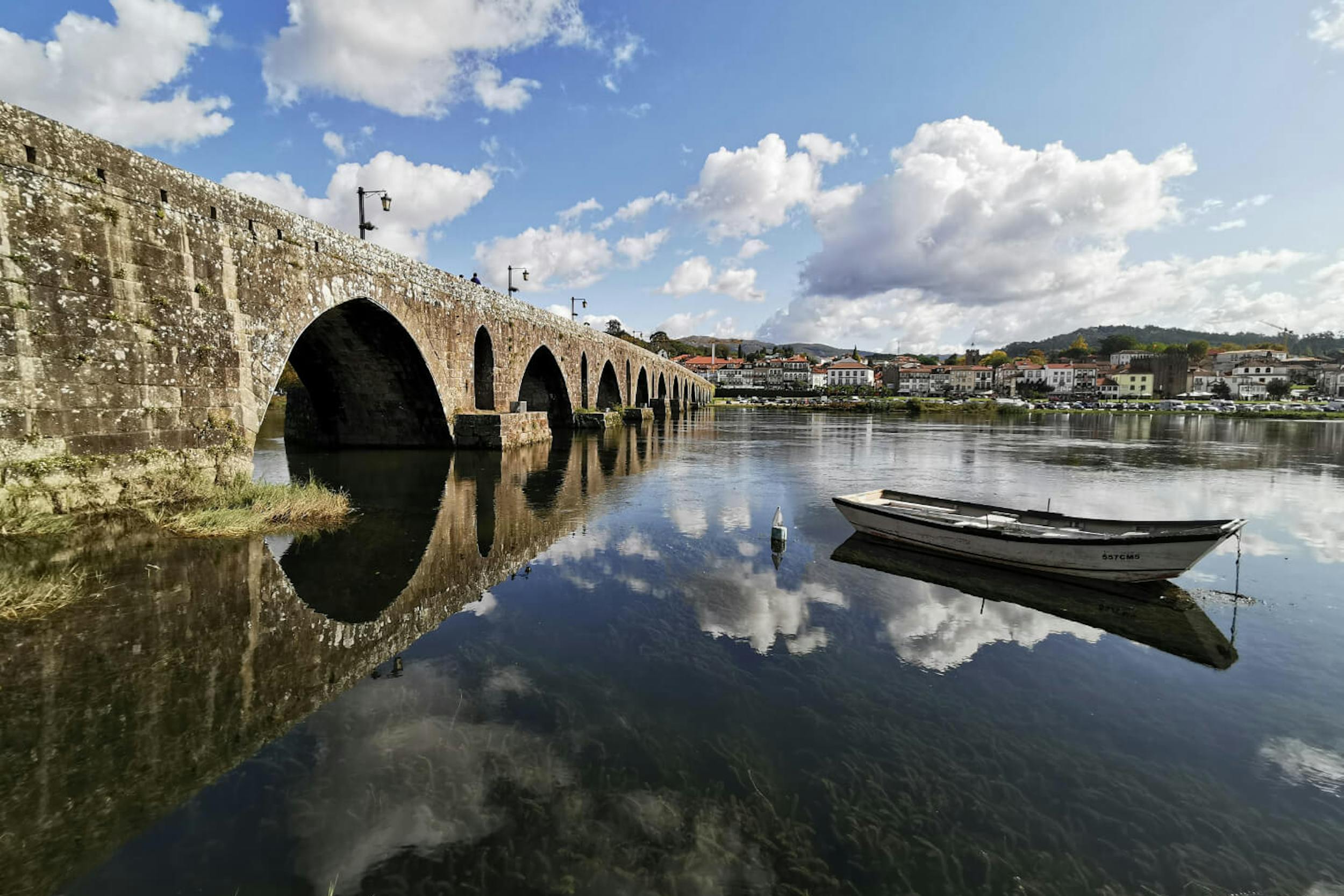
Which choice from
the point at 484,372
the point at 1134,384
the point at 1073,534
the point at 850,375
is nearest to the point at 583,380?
the point at 484,372

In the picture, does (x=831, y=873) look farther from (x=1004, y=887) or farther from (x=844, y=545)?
(x=844, y=545)

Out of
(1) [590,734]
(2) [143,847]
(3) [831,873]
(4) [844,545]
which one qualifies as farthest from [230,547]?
(4) [844,545]

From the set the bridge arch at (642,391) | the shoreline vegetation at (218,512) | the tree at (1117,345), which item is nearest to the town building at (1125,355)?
the tree at (1117,345)

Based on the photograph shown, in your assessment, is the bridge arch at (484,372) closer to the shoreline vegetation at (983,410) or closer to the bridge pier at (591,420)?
the bridge pier at (591,420)

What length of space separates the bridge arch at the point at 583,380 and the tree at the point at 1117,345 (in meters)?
209

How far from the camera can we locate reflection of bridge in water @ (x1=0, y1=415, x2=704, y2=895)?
12.3 ft

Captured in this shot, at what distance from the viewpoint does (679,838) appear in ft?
12.4

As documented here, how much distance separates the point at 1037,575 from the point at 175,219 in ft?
56.4

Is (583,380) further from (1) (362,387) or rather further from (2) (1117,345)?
(2) (1117,345)

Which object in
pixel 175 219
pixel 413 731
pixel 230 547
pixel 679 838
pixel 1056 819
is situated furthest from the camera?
pixel 175 219

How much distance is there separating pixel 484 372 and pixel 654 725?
23.5 meters

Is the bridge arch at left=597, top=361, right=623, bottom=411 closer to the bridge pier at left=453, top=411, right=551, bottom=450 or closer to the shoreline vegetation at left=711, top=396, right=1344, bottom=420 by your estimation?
the bridge pier at left=453, top=411, right=551, bottom=450

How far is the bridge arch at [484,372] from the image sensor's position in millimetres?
25828

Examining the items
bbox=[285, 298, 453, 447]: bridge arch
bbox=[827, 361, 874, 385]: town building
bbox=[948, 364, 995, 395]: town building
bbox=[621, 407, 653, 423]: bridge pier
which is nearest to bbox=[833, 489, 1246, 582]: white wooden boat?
bbox=[285, 298, 453, 447]: bridge arch
